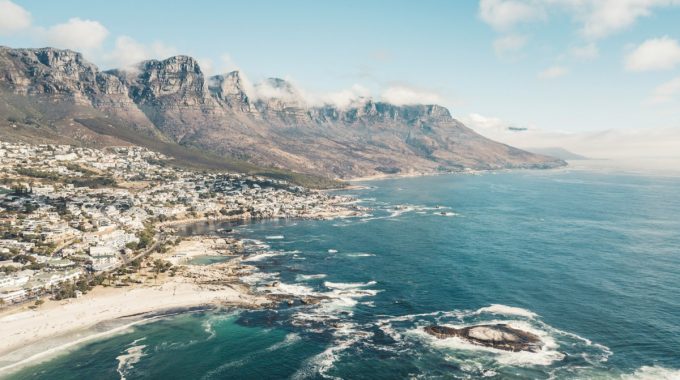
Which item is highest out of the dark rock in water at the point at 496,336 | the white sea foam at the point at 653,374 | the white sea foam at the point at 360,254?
the white sea foam at the point at 360,254

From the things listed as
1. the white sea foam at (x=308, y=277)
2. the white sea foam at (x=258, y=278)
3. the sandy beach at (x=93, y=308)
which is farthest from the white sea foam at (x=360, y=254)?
the sandy beach at (x=93, y=308)

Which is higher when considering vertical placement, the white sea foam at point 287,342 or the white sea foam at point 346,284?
the white sea foam at point 346,284

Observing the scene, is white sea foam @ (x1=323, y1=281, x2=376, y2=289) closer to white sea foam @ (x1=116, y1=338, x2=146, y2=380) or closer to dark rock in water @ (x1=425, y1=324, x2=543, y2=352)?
dark rock in water @ (x1=425, y1=324, x2=543, y2=352)

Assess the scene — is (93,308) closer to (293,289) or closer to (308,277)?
(293,289)

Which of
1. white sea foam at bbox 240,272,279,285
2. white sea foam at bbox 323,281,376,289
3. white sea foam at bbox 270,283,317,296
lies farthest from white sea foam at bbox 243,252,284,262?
white sea foam at bbox 323,281,376,289

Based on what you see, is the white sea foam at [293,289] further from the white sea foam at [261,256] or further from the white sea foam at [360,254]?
the white sea foam at [360,254]

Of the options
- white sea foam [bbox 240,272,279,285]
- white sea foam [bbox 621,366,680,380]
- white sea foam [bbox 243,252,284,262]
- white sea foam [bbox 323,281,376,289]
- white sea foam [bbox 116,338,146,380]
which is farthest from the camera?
white sea foam [bbox 243,252,284,262]

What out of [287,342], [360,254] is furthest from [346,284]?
[287,342]
